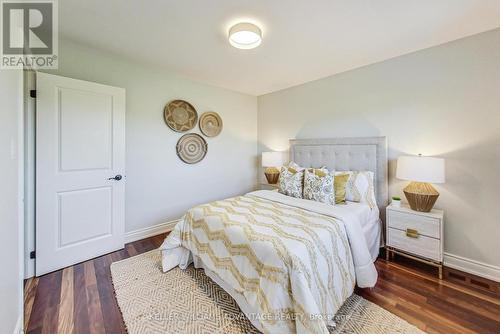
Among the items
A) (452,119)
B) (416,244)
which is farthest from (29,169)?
(452,119)

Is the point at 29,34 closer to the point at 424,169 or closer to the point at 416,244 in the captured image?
the point at 424,169

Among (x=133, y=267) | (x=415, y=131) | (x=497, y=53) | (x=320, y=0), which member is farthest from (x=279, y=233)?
(x=497, y=53)

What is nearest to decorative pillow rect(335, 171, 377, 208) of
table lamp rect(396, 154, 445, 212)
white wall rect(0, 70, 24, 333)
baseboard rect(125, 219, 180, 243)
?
table lamp rect(396, 154, 445, 212)

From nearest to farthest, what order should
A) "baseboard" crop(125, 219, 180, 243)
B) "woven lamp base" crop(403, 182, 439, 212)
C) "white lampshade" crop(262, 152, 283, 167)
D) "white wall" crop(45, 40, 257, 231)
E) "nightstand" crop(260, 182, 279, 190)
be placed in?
"woven lamp base" crop(403, 182, 439, 212), "white wall" crop(45, 40, 257, 231), "baseboard" crop(125, 219, 180, 243), "white lampshade" crop(262, 152, 283, 167), "nightstand" crop(260, 182, 279, 190)

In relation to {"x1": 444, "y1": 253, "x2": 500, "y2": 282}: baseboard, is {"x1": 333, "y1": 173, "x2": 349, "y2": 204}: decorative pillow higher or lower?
higher

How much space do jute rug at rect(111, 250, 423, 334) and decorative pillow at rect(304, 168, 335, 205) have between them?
0.98m

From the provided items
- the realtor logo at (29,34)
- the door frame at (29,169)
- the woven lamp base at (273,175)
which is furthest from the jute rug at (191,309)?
the woven lamp base at (273,175)

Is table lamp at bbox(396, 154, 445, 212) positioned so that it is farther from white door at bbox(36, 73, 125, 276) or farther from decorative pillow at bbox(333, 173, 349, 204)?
white door at bbox(36, 73, 125, 276)

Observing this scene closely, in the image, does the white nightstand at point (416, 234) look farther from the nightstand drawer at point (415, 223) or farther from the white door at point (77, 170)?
the white door at point (77, 170)

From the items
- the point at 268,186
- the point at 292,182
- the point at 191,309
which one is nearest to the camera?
the point at 191,309

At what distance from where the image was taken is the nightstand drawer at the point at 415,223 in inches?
80.6

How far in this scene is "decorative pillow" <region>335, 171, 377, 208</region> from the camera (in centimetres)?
245

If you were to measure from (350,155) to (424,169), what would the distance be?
920 mm

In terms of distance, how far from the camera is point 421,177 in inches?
81.0
